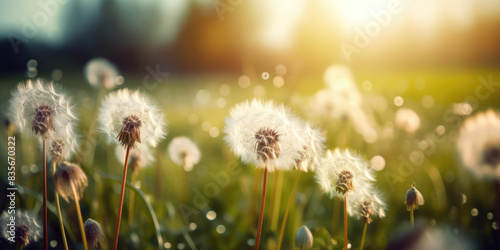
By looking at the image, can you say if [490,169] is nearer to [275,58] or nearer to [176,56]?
[275,58]

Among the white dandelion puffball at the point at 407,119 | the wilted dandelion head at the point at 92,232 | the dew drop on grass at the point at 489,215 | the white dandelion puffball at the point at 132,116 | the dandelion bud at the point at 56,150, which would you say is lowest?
the wilted dandelion head at the point at 92,232

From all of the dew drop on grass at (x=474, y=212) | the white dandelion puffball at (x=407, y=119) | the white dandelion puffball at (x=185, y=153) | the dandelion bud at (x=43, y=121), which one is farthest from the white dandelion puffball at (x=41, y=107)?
the white dandelion puffball at (x=407, y=119)

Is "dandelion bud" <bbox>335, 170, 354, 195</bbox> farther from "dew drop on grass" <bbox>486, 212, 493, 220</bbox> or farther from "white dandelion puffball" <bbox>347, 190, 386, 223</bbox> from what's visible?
"dew drop on grass" <bbox>486, 212, 493, 220</bbox>

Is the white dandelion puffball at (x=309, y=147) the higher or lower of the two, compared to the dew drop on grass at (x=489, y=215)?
higher

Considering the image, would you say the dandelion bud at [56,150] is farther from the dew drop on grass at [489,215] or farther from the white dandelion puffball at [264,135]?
the dew drop on grass at [489,215]

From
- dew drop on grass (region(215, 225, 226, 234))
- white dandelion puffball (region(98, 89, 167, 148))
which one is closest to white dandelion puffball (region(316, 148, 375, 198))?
white dandelion puffball (region(98, 89, 167, 148))
